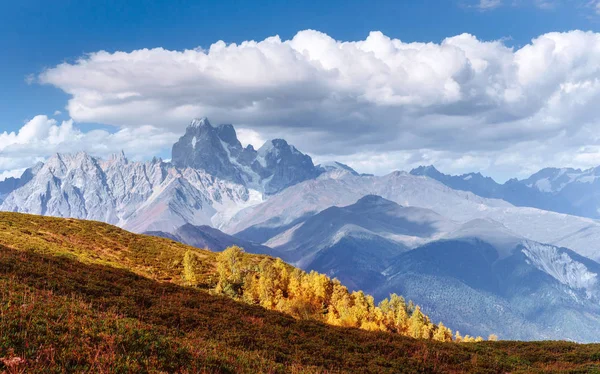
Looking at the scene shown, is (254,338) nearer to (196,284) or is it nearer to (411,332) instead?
(196,284)

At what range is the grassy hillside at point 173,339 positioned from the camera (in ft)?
58.7

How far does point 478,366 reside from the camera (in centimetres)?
3188

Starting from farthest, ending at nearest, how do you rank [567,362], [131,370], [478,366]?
[567,362] < [478,366] < [131,370]

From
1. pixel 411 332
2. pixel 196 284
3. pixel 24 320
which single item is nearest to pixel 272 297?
pixel 196 284

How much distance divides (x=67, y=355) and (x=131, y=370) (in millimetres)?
2849

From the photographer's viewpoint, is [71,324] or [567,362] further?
[567,362]

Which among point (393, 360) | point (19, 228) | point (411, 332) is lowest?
point (411, 332)

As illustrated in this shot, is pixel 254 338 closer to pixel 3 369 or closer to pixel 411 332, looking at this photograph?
pixel 3 369

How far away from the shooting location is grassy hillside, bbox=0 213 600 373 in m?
17.9

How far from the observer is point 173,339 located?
73.4 feet

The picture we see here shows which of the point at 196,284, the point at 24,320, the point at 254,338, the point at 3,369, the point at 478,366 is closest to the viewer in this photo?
the point at 3,369

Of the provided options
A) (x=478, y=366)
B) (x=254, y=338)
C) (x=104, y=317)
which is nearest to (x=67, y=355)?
(x=104, y=317)

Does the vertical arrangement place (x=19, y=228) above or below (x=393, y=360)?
above

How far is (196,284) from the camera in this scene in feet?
231
